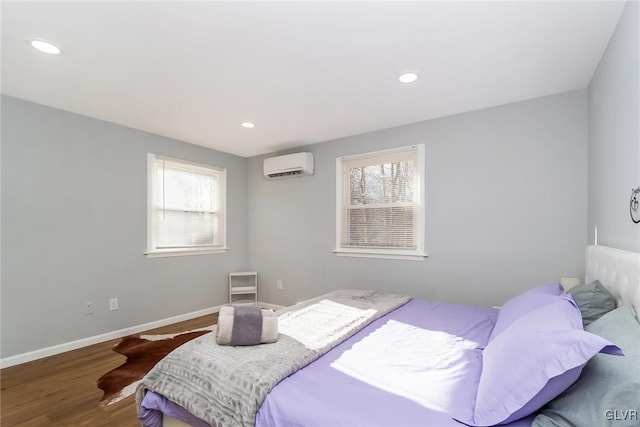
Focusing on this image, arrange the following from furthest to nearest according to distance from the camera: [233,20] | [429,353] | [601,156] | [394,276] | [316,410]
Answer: [394,276]
[601,156]
[233,20]
[429,353]
[316,410]

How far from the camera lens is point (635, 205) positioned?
57.7 inches

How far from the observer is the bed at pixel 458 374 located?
36.6 inches

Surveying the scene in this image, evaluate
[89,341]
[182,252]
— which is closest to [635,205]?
[182,252]

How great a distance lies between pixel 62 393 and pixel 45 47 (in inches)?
98.1

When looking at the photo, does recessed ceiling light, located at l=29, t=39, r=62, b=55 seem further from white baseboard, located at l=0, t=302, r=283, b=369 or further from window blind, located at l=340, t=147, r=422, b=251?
window blind, located at l=340, t=147, r=422, b=251

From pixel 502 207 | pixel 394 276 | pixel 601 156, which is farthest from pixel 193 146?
pixel 601 156

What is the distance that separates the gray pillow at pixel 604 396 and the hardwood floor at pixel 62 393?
2.29 meters

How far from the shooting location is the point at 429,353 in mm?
1584

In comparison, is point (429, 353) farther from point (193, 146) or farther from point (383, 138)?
point (193, 146)

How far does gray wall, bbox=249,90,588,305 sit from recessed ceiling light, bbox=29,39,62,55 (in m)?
2.79

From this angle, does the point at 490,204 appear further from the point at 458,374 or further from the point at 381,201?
the point at 458,374

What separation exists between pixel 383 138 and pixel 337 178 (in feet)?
2.54

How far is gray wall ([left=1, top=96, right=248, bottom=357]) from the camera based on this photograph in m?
2.71

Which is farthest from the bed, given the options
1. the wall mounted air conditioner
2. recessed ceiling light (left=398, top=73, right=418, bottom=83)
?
the wall mounted air conditioner
